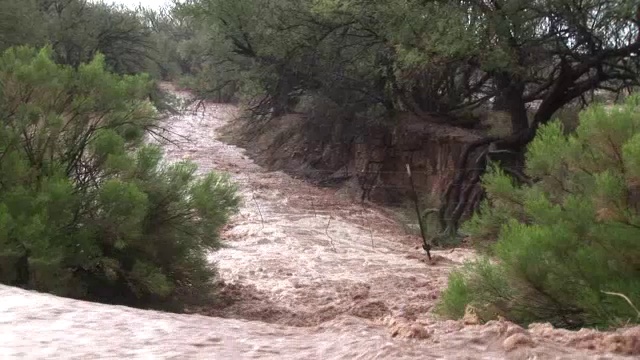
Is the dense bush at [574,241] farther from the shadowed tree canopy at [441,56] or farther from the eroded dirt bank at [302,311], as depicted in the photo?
the shadowed tree canopy at [441,56]

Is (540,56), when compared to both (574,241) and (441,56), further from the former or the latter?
(574,241)

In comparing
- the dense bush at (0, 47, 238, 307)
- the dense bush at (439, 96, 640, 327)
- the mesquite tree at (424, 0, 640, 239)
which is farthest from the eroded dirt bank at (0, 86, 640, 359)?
the mesquite tree at (424, 0, 640, 239)

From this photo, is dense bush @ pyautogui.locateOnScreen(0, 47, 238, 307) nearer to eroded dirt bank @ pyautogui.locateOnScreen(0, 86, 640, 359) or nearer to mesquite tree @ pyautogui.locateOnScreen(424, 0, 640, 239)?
eroded dirt bank @ pyautogui.locateOnScreen(0, 86, 640, 359)

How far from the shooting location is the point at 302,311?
38.9 ft

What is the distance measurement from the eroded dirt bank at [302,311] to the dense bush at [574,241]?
1008 millimetres

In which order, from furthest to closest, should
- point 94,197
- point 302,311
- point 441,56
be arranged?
point 441,56 → point 302,311 → point 94,197

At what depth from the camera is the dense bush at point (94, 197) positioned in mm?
9773

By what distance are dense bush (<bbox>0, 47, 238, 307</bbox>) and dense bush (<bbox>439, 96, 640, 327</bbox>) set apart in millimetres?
4415

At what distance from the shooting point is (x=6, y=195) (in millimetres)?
9812

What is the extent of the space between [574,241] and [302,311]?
17.8 feet

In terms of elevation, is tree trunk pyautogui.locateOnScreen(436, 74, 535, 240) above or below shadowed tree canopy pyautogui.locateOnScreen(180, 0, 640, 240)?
below

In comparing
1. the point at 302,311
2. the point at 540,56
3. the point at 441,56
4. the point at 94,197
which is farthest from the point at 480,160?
the point at 94,197

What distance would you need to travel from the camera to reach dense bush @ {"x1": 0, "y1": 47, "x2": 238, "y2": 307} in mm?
9773

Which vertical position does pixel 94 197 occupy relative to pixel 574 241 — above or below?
above
